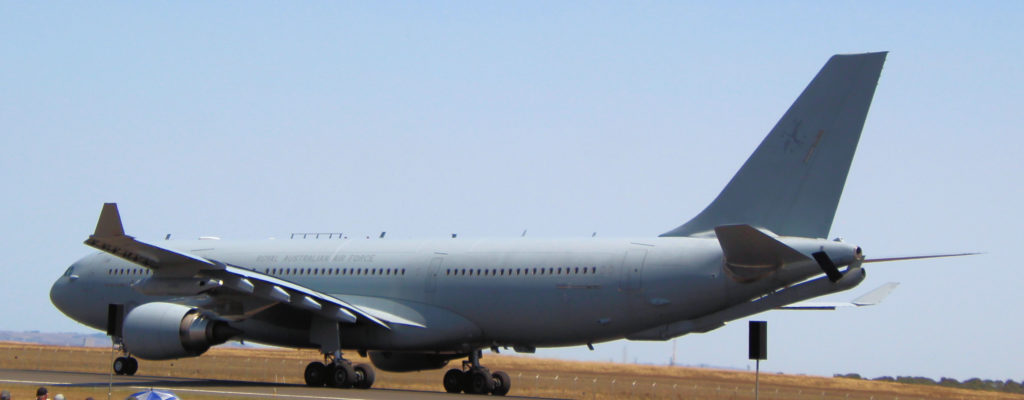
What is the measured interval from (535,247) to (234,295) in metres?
6.57

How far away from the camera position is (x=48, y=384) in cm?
2730

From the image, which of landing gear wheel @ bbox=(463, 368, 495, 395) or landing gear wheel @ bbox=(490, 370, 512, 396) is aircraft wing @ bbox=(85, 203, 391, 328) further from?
landing gear wheel @ bbox=(490, 370, 512, 396)

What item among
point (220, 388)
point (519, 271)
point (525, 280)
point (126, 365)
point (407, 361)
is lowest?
point (220, 388)

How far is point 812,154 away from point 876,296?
647 centimetres

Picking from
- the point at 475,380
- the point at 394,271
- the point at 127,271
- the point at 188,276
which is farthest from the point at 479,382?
the point at 127,271

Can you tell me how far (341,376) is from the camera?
2845 cm

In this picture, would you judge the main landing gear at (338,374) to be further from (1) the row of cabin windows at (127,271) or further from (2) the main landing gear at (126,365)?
(1) the row of cabin windows at (127,271)

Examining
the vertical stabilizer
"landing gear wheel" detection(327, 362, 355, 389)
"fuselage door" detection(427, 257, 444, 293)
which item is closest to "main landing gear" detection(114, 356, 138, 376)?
"landing gear wheel" detection(327, 362, 355, 389)

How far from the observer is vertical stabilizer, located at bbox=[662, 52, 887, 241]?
24828 millimetres

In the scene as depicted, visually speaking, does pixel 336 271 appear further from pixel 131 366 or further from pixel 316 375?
pixel 131 366

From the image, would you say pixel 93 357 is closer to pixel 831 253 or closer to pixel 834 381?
pixel 834 381

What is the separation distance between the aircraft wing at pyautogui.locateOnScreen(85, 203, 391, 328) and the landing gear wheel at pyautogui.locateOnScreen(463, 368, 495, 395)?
4.03 m

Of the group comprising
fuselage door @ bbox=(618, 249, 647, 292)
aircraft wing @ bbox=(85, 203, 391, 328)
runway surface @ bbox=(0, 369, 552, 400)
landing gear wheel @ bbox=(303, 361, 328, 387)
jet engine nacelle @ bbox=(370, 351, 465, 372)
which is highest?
fuselage door @ bbox=(618, 249, 647, 292)

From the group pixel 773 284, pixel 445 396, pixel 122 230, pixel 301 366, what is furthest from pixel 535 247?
pixel 301 366
